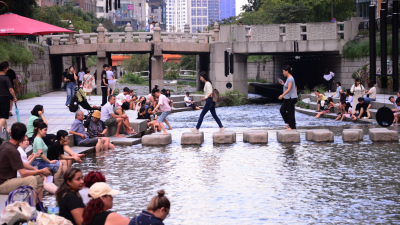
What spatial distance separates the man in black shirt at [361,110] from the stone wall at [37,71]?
17937mm

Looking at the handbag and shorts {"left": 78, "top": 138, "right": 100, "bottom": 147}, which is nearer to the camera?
the handbag

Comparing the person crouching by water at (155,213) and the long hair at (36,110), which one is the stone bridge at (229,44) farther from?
the person crouching by water at (155,213)

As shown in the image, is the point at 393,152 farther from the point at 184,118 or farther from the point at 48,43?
the point at 48,43

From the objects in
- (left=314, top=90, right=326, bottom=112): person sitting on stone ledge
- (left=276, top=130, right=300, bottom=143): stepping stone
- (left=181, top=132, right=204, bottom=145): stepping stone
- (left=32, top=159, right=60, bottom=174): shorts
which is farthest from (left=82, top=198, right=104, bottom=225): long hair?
(left=314, top=90, right=326, bottom=112): person sitting on stone ledge

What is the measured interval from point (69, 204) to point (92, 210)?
2.03 ft

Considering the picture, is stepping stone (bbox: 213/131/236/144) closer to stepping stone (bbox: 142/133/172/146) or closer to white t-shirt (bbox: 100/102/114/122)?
stepping stone (bbox: 142/133/172/146)

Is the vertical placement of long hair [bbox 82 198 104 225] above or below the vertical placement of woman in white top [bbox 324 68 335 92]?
below

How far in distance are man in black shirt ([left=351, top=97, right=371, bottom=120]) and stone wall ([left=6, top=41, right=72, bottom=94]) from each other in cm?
1794

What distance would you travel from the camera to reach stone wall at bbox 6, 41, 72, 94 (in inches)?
1134

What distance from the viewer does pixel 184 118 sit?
23.7 metres

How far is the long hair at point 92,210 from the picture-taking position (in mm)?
4945

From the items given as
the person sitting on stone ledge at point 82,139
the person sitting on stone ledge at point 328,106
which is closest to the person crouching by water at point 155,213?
the person sitting on stone ledge at point 82,139

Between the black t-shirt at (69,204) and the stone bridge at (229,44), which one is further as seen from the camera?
the stone bridge at (229,44)

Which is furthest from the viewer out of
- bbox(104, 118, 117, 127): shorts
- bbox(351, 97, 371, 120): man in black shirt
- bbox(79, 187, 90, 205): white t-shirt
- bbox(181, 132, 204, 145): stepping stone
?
bbox(351, 97, 371, 120): man in black shirt
